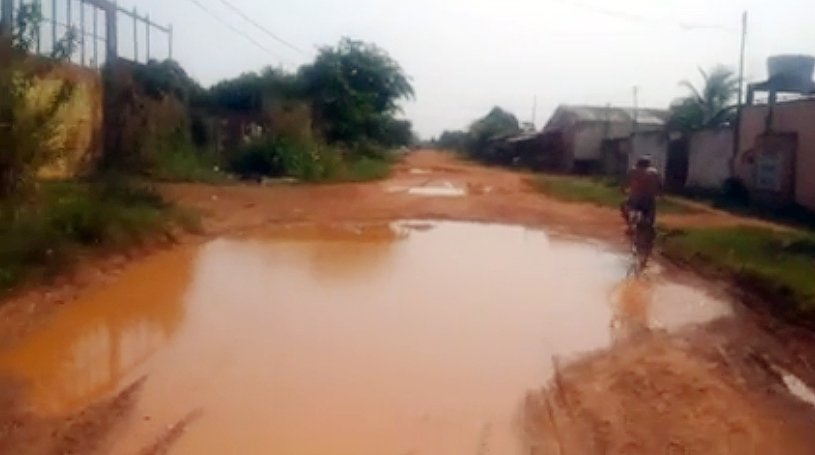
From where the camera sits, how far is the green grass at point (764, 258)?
1072cm

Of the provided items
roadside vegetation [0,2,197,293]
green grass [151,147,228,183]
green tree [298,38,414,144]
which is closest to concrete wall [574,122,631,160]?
green tree [298,38,414,144]

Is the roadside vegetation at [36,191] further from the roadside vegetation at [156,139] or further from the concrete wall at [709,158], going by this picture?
the concrete wall at [709,158]

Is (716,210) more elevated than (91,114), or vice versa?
(91,114)

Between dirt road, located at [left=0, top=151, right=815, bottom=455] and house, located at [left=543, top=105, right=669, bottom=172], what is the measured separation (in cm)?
3224

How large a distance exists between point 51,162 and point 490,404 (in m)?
5.85

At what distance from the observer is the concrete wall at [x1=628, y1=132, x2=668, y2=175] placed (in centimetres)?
3141

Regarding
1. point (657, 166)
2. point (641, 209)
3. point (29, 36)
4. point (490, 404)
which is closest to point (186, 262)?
point (29, 36)

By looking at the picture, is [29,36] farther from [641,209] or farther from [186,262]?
[641,209]

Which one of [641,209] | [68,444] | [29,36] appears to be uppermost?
[29,36]

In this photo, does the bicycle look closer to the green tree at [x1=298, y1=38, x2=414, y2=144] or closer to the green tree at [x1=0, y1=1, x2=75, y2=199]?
the green tree at [x1=0, y1=1, x2=75, y2=199]

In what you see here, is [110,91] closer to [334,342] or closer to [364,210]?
[364,210]

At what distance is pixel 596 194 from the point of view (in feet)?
93.5

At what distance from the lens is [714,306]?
11898 millimetres

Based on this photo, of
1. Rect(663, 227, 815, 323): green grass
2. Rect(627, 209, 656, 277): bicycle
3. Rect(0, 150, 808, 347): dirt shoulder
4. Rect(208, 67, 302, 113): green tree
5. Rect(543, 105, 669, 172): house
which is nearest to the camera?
Rect(663, 227, 815, 323): green grass
